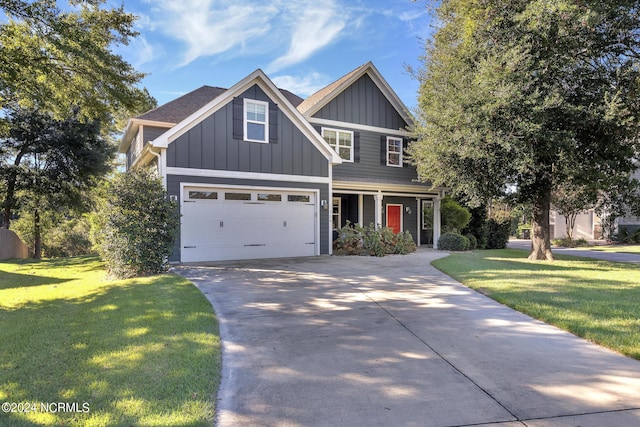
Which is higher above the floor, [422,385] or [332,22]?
[332,22]

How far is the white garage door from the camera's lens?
11.2 meters

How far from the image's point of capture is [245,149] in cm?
1192

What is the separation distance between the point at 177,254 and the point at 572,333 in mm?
9732

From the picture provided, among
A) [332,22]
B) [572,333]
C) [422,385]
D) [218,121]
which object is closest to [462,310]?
[572,333]

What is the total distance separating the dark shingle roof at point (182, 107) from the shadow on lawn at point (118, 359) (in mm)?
9987

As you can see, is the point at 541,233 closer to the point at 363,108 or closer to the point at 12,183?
the point at 363,108

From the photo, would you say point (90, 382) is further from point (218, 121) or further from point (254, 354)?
point (218, 121)

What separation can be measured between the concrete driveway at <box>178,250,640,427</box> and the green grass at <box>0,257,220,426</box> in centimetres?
31

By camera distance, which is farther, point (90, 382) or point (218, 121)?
point (218, 121)

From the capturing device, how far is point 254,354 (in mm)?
4000

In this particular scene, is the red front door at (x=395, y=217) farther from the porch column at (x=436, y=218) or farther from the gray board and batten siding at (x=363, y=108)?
the gray board and batten siding at (x=363, y=108)

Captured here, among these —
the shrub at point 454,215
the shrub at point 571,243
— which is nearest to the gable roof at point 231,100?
the shrub at point 454,215

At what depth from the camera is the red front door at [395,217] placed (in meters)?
17.5

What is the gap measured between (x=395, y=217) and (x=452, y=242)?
118 inches
